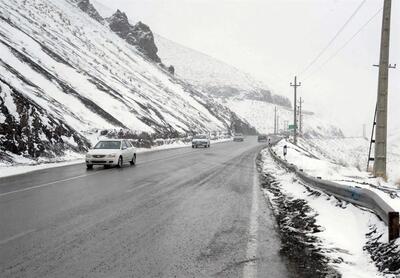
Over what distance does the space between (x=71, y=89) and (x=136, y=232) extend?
4162cm

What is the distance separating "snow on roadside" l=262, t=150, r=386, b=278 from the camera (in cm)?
555

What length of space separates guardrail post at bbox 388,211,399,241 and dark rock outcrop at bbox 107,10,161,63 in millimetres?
110748

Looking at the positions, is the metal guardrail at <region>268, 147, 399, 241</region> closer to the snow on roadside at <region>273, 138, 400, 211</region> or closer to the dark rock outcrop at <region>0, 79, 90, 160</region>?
the snow on roadside at <region>273, 138, 400, 211</region>

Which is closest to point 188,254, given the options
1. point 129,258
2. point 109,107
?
point 129,258

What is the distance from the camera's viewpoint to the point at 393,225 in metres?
5.91

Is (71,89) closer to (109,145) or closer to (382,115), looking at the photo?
(109,145)

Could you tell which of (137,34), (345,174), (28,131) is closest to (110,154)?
(28,131)

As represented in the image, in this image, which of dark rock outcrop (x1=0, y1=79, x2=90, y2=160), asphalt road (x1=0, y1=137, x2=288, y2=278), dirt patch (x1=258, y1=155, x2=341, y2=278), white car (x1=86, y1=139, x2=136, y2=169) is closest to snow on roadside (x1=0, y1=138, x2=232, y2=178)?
dark rock outcrop (x1=0, y1=79, x2=90, y2=160)

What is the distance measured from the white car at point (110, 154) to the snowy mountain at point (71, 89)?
479 centimetres

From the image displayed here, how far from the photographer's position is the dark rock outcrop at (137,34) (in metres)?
A: 116

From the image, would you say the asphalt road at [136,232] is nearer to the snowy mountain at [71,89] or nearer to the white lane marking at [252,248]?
the white lane marking at [252,248]

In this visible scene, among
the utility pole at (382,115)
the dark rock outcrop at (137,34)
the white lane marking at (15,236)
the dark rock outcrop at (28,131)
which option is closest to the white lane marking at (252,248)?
the white lane marking at (15,236)

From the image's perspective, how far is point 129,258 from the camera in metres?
Result: 5.75

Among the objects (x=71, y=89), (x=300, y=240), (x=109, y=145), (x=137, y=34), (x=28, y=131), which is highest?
(x=137, y=34)
